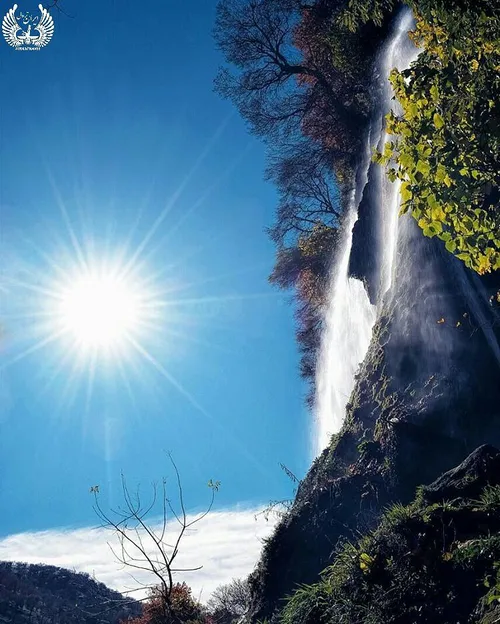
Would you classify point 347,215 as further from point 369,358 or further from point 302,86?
point 369,358

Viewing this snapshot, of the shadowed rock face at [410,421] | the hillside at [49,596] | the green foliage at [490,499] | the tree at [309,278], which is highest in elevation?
the tree at [309,278]

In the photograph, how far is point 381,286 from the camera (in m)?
17.0

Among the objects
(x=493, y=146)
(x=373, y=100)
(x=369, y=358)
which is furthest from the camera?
(x=373, y=100)

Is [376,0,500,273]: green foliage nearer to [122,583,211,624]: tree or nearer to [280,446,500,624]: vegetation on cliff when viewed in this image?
[280,446,500,624]: vegetation on cliff

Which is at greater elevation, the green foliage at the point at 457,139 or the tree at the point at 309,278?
the tree at the point at 309,278

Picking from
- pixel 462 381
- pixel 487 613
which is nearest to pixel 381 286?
pixel 462 381

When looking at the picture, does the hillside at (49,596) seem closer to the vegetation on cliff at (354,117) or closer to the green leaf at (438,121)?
the vegetation on cliff at (354,117)

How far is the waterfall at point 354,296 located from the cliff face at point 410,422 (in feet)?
10.5

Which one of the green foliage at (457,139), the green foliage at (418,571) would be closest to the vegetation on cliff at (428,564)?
the green foliage at (418,571)

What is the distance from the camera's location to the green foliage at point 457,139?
4.96m

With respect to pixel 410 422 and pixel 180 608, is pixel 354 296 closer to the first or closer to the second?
pixel 410 422

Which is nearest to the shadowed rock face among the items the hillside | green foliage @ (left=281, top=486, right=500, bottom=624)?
green foliage @ (left=281, top=486, right=500, bottom=624)

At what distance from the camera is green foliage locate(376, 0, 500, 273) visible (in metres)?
4.96

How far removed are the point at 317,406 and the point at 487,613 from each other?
2232 centimetres
